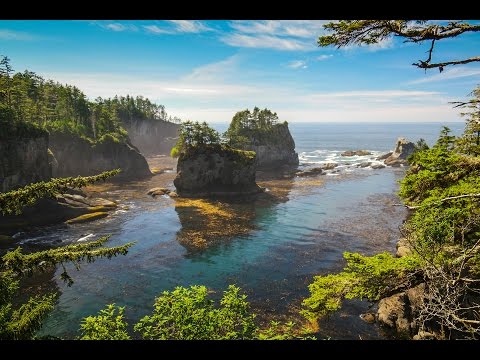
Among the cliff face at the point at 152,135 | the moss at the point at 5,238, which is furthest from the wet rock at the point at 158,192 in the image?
the cliff face at the point at 152,135

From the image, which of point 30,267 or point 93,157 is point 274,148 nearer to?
point 93,157

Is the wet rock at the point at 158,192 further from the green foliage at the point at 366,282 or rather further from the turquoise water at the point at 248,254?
the green foliage at the point at 366,282

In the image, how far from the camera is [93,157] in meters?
83.5

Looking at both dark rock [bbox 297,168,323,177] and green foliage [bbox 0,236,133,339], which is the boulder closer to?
dark rock [bbox 297,168,323,177]

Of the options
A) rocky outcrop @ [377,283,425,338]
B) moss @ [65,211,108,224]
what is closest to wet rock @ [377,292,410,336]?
rocky outcrop @ [377,283,425,338]

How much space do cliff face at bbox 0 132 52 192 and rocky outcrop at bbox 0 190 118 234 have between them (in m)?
4.94

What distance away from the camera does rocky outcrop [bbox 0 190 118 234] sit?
41844 millimetres

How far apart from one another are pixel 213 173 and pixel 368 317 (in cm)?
4511

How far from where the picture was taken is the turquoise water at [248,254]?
25.0m

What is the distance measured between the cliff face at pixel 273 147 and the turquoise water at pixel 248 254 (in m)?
35.1

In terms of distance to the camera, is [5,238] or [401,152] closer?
[5,238]

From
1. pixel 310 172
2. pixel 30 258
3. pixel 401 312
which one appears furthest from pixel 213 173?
pixel 30 258

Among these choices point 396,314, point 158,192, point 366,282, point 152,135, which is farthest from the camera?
point 152,135
